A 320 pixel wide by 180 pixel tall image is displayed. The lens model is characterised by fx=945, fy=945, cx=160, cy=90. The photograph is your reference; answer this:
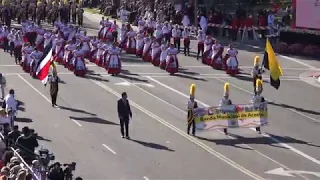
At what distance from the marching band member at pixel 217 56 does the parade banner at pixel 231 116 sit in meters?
11.9

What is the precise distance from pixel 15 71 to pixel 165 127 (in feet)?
42.3

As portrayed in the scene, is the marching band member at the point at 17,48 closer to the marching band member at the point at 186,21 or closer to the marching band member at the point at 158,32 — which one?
the marching band member at the point at 158,32

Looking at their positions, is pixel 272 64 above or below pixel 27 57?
above

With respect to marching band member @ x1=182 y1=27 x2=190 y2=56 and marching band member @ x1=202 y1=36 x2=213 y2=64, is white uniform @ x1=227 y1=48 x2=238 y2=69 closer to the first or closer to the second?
marching band member @ x1=202 y1=36 x2=213 y2=64

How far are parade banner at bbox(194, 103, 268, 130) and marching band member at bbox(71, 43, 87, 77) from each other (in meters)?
11.4

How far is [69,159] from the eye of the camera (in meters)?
26.8

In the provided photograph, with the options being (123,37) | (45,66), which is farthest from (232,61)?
(45,66)

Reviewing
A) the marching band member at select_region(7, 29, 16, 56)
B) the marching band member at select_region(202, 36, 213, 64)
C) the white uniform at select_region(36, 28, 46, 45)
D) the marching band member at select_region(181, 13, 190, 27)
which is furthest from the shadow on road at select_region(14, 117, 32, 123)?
the marching band member at select_region(181, 13, 190, 27)

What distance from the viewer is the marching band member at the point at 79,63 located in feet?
133

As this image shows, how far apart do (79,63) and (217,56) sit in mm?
6461

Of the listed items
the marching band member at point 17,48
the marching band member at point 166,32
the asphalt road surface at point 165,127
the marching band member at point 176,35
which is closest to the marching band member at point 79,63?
Result: the asphalt road surface at point 165,127

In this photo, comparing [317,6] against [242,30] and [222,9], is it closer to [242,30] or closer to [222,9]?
[242,30]

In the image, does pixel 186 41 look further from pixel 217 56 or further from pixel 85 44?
pixel 85 44

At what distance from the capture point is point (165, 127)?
31047 millimetres
